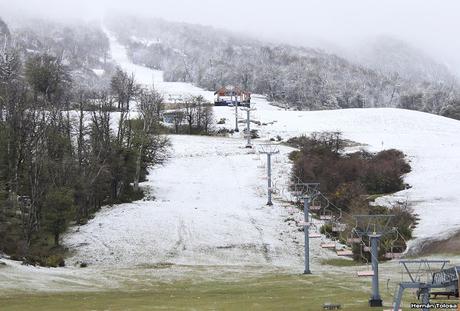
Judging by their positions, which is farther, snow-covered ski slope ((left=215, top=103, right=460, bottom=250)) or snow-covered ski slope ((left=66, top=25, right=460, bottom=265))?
snow-covered ski slope ((left=215, top=103, right=460, bottom=250))

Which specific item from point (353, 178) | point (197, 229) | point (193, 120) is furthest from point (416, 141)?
point (197, 229)

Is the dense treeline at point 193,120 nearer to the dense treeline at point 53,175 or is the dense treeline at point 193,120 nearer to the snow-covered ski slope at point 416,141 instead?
the snow-covered ski slope at point 416,141

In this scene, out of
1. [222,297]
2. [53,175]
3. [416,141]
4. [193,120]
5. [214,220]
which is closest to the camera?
[222,297]

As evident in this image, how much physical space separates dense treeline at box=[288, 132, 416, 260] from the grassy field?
1377 cm

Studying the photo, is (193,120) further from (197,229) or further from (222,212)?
(197,229)

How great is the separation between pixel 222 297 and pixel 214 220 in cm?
2562

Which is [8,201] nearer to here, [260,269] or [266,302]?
[260,269]

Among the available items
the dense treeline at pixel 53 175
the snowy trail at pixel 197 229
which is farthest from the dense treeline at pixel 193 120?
the snowy trail at pixel 197 229

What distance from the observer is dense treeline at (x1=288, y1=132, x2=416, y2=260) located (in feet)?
172

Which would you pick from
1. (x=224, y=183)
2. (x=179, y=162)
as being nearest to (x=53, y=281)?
→ (x=224, y=183)

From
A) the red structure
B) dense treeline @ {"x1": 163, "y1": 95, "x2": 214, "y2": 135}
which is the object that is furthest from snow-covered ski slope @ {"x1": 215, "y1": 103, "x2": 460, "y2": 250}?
the red structure

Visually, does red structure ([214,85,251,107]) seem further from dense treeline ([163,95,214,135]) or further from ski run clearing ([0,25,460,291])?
ski run clearing ([0,25,460,291])

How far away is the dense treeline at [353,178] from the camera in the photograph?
52428mm

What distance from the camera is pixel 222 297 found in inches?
1171
